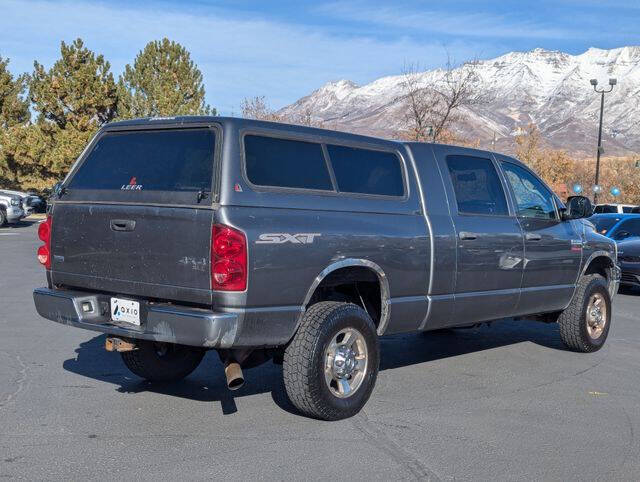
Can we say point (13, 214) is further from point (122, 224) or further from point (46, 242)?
point (122, 224)

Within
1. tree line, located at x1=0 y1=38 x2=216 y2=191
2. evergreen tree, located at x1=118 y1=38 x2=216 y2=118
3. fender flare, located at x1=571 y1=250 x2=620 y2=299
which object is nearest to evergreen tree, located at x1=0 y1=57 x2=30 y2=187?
tree line, located at x1=0 y1=38 x2=216 y2=191

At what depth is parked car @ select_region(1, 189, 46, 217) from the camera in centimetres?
3281

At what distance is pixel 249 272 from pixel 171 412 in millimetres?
1433

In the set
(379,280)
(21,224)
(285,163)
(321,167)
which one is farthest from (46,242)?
(21,224)

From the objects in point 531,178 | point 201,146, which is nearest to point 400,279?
point 201,146

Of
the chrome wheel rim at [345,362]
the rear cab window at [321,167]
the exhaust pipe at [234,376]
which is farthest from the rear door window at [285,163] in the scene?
the exhaust pipe at [234,376]

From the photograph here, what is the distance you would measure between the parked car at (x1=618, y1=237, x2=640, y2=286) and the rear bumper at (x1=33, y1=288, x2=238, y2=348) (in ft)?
34.7

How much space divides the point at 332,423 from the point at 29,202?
33022mm

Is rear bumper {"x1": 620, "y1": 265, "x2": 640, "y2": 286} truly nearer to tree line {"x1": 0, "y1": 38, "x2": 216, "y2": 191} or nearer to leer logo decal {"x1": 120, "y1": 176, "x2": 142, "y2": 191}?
leer logo decal {"x1": 120, "y1": 176, "x2": 142, "y2": 191}

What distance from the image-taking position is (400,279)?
631 cm

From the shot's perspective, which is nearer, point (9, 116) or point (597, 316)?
point (597, 316)

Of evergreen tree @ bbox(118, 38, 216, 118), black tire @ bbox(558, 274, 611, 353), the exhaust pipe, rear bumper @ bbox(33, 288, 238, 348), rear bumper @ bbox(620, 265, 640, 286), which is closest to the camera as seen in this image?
rear bumper @ bbox(33, 288, 238, 348)

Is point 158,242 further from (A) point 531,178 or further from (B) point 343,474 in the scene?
(A) point 531,178

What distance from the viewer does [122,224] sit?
18.5 ft
